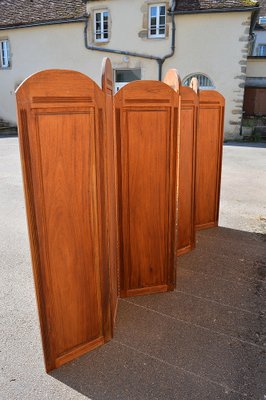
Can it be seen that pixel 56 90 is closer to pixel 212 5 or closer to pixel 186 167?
pixel 186 167

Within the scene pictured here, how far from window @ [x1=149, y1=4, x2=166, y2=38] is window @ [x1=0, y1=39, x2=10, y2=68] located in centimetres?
865

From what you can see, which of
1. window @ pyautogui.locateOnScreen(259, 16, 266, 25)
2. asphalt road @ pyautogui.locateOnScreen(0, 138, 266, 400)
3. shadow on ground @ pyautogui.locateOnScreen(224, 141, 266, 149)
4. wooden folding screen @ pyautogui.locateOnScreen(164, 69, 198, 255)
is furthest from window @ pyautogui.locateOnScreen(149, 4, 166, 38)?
asphalt road @ pyautogui.locateOnScreen(0, 138, 266, 400)

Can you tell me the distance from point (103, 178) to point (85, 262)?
2.04 feet

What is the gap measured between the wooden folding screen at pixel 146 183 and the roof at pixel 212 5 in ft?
47.7

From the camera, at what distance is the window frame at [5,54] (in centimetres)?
1977

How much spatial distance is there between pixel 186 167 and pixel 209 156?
1.18m

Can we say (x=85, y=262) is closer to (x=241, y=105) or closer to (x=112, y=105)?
(x=112, y=105)

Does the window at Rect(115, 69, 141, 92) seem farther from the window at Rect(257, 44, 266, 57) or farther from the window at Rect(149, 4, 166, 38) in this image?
the window at Rect(257, 44, 266, 57)

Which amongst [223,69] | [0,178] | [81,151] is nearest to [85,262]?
[81,151]

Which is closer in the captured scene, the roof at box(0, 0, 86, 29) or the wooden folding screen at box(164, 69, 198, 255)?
the wooden folding screen at box(164, 69, 198, 255)

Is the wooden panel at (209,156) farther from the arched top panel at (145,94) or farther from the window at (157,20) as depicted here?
the window at (157,20)

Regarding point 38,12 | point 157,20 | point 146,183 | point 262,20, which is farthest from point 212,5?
point 146,183

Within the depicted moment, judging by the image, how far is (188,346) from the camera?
8.89ft

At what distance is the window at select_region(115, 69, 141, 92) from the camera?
17.9 m
